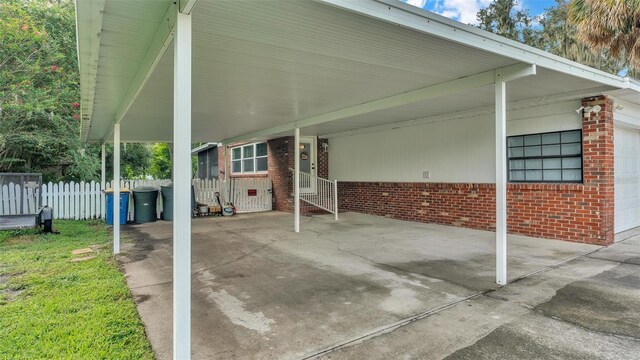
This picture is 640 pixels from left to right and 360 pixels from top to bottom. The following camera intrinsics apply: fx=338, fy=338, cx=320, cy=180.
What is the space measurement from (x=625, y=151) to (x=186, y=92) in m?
9.14

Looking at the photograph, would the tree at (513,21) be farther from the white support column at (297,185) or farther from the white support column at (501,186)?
the white support column at (501,186)

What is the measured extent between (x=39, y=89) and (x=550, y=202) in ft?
42.3

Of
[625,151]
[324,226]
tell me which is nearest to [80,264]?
[324,226]

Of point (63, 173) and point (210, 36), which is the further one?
point (63, 173)

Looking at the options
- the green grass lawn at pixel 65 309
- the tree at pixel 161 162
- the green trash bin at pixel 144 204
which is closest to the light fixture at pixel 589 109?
the green grass lawn at pixel 65 309

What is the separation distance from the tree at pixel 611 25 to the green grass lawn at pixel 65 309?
990 centimetres

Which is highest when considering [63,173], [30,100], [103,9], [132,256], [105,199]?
[30,100]

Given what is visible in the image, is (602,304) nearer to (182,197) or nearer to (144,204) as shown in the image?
(182,197)

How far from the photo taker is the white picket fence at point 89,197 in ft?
25.9

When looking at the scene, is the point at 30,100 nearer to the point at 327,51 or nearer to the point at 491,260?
Answer: the point at 327,51

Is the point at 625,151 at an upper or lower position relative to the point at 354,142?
lower

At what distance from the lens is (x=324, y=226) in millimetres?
9453

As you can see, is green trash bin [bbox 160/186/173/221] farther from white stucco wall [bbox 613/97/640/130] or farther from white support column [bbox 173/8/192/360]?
white stucco wall [bbox 613/97/640/130]

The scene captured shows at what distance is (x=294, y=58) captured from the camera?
4090 mm
